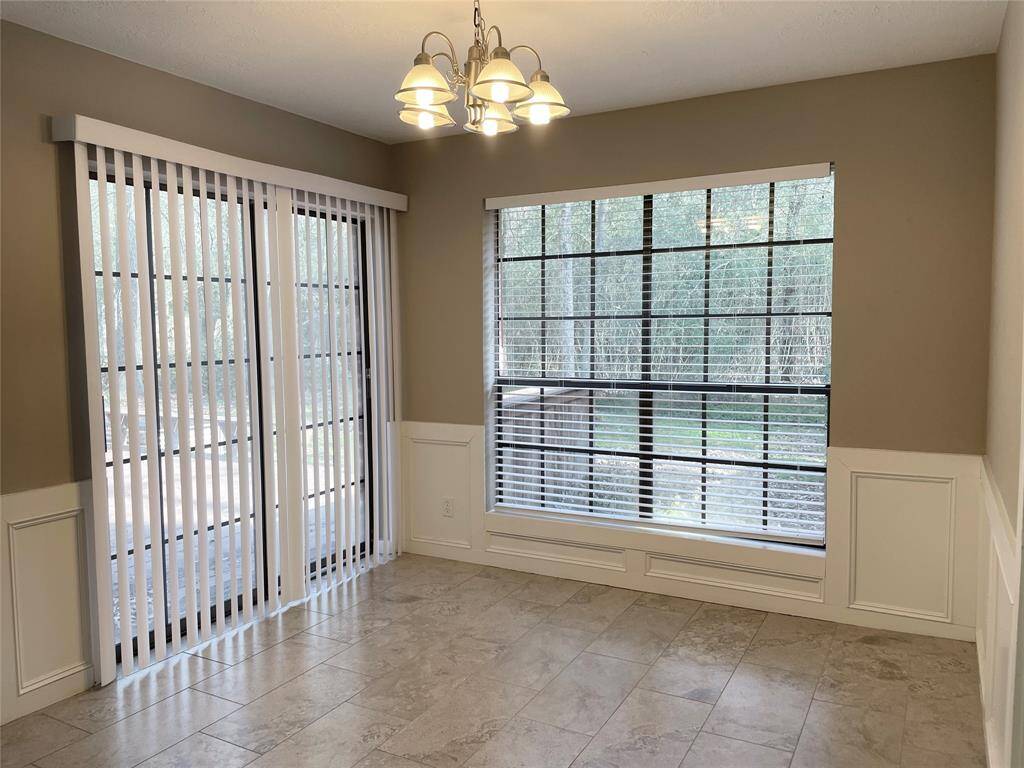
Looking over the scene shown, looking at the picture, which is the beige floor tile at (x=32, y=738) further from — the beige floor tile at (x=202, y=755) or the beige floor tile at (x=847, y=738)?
the beige floor tile at (x=847, y=738)

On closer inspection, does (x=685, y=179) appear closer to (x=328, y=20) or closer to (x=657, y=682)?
(x=328, y=20)

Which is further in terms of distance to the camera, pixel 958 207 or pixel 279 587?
pixel 279 587

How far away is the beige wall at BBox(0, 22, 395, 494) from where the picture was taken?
2.87 metres

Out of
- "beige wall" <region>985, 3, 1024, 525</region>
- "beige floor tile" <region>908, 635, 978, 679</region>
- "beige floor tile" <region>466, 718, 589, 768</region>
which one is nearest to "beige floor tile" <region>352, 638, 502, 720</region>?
"beige floor tile" <region>466, 718, 589, 768</region>

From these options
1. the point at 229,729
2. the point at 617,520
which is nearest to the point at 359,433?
the point at 617,520

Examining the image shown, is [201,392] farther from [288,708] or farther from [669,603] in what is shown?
[669,603]

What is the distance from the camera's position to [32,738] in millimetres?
2729

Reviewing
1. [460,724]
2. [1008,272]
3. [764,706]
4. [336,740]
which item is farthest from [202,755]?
[1008,272]

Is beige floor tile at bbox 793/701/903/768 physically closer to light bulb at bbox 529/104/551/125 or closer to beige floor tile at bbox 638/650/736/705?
beige floor tile at bbox 638/650/736/705

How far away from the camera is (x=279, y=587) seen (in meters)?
4.01

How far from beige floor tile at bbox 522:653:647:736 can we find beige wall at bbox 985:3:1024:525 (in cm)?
156

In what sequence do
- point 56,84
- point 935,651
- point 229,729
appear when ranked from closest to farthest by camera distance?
point 229,729
point 56,84
point 935,651

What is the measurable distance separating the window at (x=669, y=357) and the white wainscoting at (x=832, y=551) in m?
0.13

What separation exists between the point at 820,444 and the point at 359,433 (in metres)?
2.60
